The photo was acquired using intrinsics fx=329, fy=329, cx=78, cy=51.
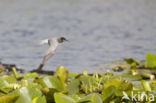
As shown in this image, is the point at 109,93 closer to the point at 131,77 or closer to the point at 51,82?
the point at 51,82

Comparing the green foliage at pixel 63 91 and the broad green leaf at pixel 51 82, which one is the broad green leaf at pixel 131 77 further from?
the broad green leaf at pixel 51 82

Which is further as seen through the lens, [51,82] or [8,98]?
[51,82]

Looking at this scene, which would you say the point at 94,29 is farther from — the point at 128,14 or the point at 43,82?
the point at 43,82

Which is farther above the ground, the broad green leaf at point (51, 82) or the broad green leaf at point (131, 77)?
the broad green leaf at point (51, 82)

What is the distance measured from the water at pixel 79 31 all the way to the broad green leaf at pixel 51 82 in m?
2.39

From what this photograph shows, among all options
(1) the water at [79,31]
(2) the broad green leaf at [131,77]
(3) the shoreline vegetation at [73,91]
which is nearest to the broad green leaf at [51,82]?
(3) the shoreline vegetation at [73,91]

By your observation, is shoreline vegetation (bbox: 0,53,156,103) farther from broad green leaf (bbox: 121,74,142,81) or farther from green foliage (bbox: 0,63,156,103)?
broad green leaf (bbox: 121,74,142,81)

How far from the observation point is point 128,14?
13.2 m

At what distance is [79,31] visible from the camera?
957 centimetres

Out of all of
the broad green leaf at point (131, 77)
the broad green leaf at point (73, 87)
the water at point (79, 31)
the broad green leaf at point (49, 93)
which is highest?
the water at point (79, 31)

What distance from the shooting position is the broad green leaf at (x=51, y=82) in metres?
2.58

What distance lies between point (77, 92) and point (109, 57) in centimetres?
375

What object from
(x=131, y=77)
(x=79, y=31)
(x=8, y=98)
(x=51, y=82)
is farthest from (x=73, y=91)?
(x=79, y=31)

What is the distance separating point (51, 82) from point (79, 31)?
7026 millimetres
